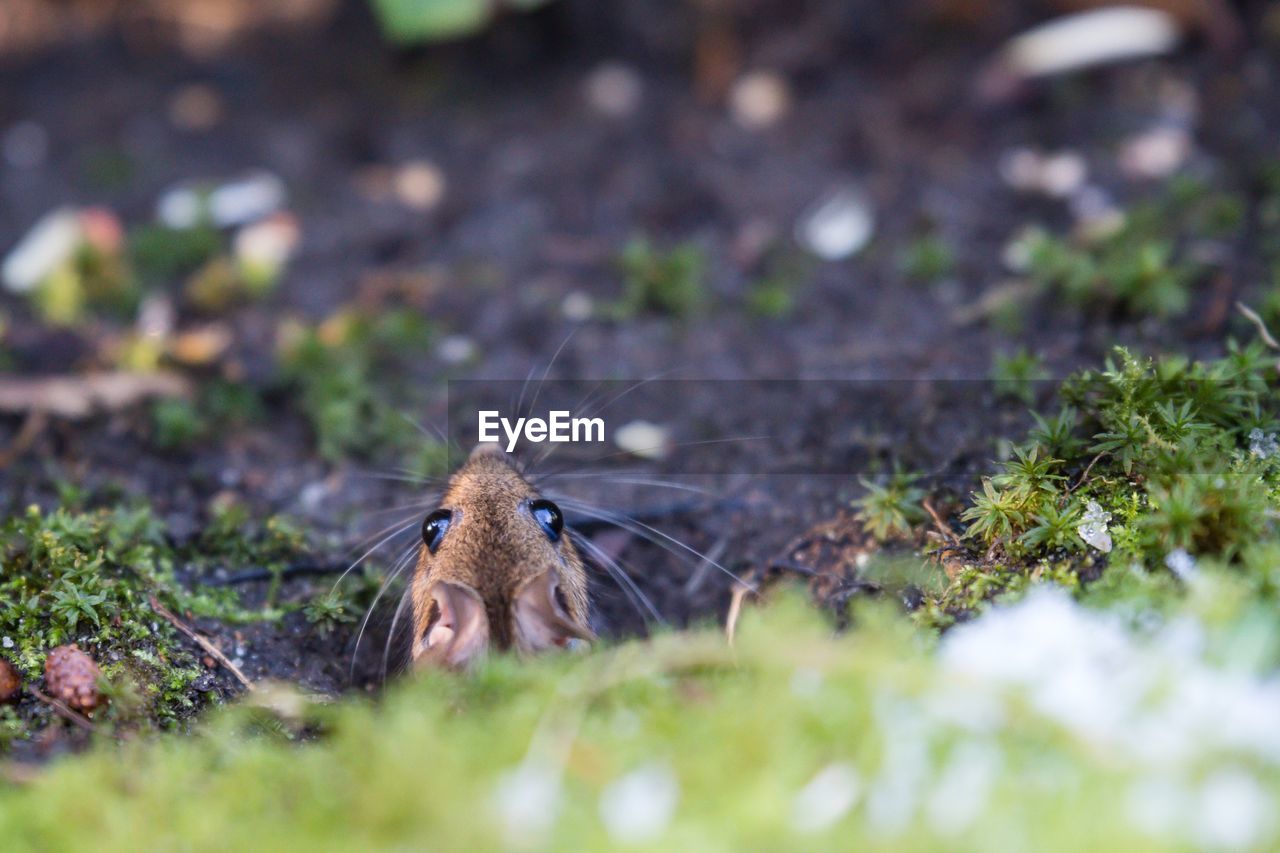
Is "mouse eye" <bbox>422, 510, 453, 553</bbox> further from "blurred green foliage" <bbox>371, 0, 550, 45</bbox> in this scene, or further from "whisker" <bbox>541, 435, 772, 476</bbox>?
"blurred green foliage" <bbox>371, 0, 550, 45</bbox>

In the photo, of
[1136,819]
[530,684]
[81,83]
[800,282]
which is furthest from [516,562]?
[81,83]

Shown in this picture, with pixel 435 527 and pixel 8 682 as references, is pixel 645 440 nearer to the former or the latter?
pixel 435 527

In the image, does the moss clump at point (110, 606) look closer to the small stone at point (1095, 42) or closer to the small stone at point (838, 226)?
the small stone at point (838, 226)

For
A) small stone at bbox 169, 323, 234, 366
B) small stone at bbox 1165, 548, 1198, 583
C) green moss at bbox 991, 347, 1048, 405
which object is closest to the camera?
small stone at bbox 1165, 548, 1198, 583

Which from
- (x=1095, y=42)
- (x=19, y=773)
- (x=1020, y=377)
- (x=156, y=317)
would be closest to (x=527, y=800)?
(x=19, y=773)

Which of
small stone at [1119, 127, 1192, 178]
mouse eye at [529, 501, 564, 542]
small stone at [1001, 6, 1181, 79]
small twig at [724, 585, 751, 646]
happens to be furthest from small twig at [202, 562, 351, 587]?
small stone at [1001, 6, 1181, 79]

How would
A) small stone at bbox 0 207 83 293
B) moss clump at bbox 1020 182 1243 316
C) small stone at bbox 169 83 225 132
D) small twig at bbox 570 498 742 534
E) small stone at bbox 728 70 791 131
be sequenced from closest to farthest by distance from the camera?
small twig at bbox 570 498 742 534 → moss clump at bbox 1020 182 1243 316 → small stone at bbox 0 207 83 293 → small stone at bbox 728 70 791 131 → small stone at bbox 169 83 225 132

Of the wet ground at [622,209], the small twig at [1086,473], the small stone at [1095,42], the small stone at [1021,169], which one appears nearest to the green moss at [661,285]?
the wet ground at [622,209]
